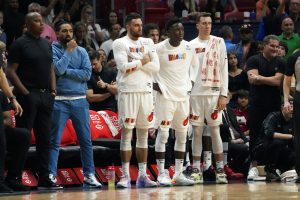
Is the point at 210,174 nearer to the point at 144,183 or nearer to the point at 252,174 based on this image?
the point at 252,174

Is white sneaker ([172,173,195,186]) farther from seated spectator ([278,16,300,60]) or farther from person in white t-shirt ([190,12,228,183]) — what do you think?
seated spectator ([278,16,300,60])

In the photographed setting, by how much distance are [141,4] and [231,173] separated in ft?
21.0

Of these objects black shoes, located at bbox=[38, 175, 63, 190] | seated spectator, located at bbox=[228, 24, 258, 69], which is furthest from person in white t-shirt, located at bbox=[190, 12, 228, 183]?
seated spectator, located at bbox=[228, 24, 258, 69]

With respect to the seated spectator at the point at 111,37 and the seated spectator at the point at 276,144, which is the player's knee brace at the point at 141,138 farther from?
the seated spectator at the point at 111,37

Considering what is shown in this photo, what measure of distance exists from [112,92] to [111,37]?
4.09 meters

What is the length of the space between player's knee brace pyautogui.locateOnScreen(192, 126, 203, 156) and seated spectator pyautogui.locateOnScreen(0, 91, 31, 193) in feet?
9.39

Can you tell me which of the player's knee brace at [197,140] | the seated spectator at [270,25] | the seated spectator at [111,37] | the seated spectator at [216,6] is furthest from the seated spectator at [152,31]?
the seated spectator at [216,6]

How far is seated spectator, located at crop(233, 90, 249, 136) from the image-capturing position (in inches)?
744

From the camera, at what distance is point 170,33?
16.1m

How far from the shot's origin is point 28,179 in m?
15.9

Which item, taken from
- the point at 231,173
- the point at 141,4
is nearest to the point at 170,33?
the point at 231,173

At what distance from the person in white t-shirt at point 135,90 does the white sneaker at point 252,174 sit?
229cm

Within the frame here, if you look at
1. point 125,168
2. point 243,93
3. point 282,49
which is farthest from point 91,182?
point 282,49

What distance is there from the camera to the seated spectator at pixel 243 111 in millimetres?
18906
